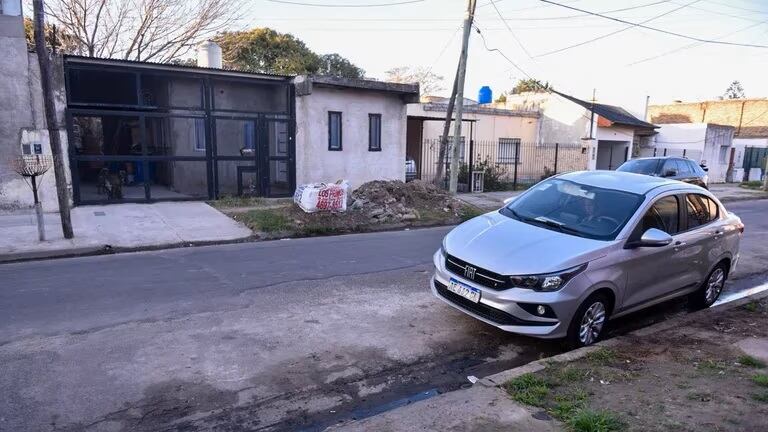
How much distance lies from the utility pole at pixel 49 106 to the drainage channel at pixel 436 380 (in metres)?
7.67

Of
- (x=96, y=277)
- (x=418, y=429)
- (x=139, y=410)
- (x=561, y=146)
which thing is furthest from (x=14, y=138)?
(x=561, y=146)

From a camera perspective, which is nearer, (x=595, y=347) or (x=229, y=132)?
(x=595, y=347)

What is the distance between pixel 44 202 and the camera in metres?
12.1

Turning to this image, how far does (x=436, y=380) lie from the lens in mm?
4445

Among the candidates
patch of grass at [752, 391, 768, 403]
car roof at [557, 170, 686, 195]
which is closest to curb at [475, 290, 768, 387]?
patch of grass at [752, 391, 768, 403]

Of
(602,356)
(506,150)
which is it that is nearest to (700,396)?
(602,356)

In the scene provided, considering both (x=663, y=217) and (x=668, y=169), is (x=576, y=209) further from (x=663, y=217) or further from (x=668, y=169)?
(x=668, y=169)

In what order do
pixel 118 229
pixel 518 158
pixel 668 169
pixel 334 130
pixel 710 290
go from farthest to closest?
pixel 518 158 → pixel 334 130 → pixel 668 169 → pixel 118 229 → pixel 710 290

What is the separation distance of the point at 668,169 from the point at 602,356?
12.9 metres

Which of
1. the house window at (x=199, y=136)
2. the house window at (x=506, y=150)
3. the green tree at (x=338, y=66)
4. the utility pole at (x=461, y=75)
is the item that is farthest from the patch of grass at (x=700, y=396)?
the green tree at (x=338, y=66)

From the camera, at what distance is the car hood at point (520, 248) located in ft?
15.3

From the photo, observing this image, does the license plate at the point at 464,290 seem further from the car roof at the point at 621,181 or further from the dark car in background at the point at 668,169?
the dark car in background at the point at 668,169

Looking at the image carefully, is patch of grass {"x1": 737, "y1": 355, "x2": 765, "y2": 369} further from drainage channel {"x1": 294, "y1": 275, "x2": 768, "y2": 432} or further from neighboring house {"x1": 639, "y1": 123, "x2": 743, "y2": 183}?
neighboring house {"x1": 639, "y1": 123, "x2": 743, "y2": 183}

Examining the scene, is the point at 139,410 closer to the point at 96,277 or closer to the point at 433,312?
the point at 433,312
